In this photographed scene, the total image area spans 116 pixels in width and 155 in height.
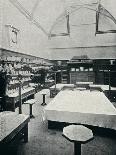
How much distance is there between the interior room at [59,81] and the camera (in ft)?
8.93

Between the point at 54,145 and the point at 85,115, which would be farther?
the point at 85,115

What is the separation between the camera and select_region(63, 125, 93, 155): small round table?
6.36 ft

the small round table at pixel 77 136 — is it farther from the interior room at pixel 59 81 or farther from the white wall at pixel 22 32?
the white wall at pixel 22 32

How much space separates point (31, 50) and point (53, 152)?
6.33 metres

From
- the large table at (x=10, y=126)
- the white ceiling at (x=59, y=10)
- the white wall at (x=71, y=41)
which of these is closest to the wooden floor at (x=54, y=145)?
the large table at (x=10, y=126)

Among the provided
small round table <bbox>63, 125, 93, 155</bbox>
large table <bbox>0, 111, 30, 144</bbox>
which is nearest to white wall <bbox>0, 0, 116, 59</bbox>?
large table <bbox>0, 111, 30, 144</bbox>

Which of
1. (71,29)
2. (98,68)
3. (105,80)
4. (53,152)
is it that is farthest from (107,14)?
(53,152)

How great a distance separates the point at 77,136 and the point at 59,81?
8.77 meters

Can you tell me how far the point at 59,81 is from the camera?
1078cm

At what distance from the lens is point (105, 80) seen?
9.33 meters

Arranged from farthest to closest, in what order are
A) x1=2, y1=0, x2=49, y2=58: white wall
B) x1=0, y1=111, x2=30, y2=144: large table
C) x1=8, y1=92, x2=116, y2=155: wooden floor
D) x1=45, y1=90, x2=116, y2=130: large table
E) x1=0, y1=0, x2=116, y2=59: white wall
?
x1=0, y1=0, x2=116, y2=59: white wall
x1=2, y1=0, x2=49, y2=58: white wall
x1=45, y1=90, x2=116, y2=130: large table
x1=8, y1=92, x2=116, y2=155: wooden floor
x1=0, y1=111, x2=30, y2=144: large table

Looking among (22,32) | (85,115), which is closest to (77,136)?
(85,115)

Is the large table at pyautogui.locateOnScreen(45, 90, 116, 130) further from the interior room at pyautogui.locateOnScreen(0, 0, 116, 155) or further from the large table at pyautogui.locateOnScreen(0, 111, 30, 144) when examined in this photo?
the large table at pyautogui.locateOnScreen(0, 111, 30, 144)

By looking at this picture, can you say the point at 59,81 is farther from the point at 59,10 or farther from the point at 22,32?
the point at 22,32
